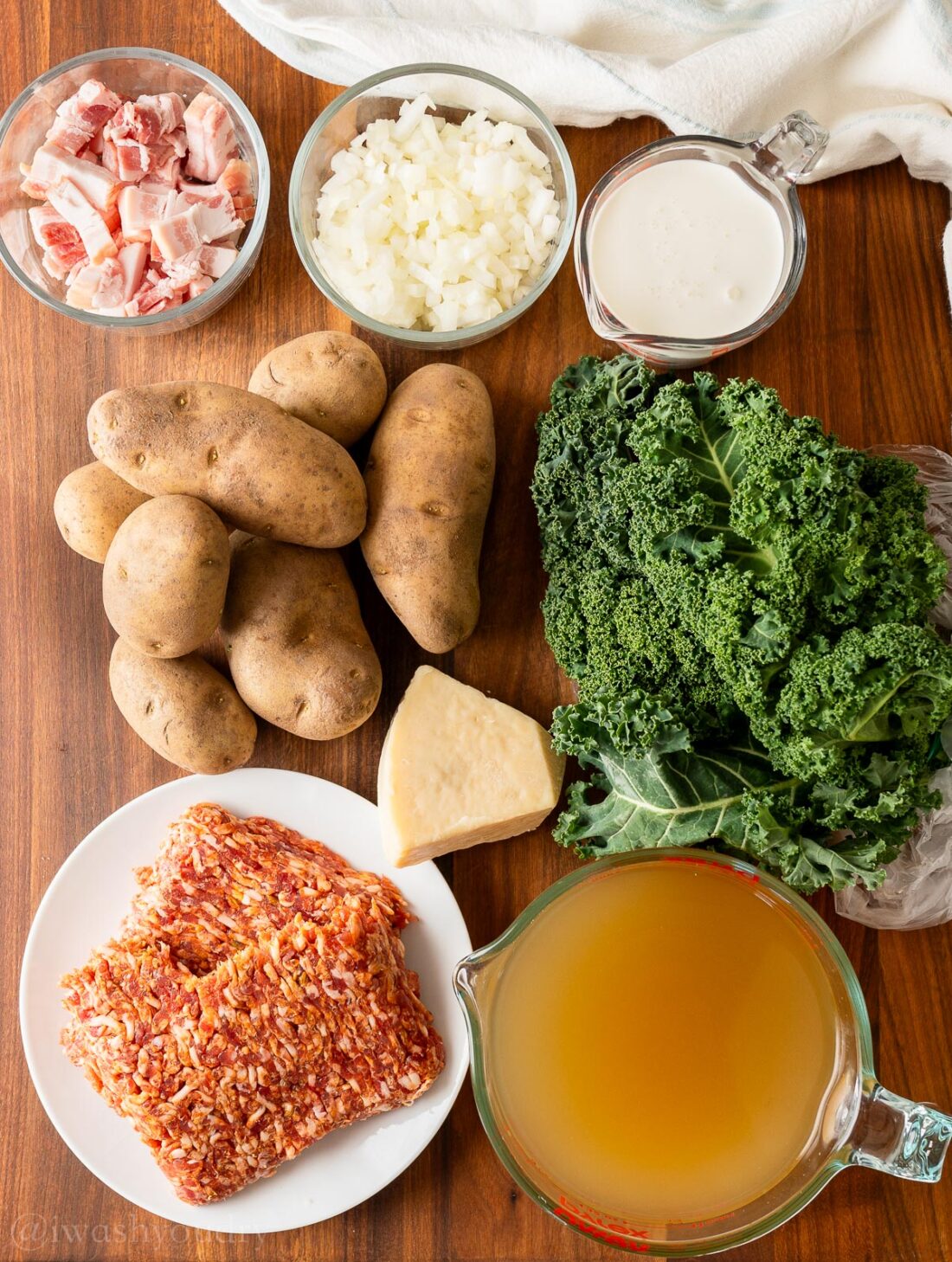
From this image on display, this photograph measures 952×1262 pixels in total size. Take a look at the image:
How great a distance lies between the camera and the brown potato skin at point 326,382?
1.45 meters

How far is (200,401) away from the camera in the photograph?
138cm

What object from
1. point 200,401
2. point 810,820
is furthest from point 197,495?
point 810,820

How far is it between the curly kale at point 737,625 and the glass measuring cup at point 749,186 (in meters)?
0.05

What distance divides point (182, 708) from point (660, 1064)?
0.76 meters

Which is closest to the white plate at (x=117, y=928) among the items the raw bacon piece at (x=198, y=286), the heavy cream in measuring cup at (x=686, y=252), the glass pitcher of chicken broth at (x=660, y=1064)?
the glass pitcher of chicken broth at (x=660, y=1064)

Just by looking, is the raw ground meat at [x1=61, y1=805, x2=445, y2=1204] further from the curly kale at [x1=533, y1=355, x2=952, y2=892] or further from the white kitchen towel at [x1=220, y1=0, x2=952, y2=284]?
the white kitchen towel at [x1=220, y1=0, x2=952, y2=284]

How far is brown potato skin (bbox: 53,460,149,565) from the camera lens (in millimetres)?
1441

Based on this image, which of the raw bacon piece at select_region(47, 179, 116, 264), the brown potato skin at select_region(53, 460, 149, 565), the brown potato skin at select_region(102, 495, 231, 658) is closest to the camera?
the brown potato skin at select_region(102, 495, 231, 658)

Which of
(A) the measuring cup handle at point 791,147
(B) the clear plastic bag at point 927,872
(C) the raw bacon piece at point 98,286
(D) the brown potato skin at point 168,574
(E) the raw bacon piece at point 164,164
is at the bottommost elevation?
(B) the clear plastic bag at point 927,872

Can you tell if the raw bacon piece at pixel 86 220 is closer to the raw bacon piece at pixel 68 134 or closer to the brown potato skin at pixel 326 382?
the raw bacon piece at pixel 68 134

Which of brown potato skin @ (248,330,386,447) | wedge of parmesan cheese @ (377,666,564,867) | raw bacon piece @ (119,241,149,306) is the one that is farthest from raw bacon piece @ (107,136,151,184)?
wedge of parmesan cheese @ (377,666,564,867)

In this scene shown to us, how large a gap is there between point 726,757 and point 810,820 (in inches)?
5.1

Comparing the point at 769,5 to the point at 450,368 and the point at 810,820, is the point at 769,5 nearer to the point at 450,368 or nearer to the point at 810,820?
Answer: the point at 450,368

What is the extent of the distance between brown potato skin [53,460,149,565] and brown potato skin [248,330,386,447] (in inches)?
8.8
